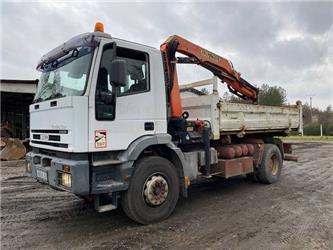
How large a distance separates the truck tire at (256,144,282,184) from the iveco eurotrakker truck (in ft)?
5.37

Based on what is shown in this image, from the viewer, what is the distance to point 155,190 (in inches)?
164

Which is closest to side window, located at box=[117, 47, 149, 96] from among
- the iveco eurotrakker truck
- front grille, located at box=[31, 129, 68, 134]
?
the iveco eurotrakker truck

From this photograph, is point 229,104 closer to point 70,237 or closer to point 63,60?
point 63,60

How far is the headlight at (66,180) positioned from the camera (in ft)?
11.6

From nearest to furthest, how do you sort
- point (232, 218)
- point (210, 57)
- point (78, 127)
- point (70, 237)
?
point (78, 127) → point (70, 237) → point (232, 218) → point (210, 57)

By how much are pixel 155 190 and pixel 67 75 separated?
2.19m

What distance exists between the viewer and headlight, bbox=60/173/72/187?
354cm

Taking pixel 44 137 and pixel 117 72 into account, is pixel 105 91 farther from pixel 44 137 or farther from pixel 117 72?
pixel 44 137

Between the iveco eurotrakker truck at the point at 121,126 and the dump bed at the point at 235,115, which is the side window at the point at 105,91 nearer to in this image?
the iveco eurotrakker truck at the point at 121,126

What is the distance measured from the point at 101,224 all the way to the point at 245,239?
2.17 m

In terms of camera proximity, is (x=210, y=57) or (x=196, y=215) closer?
(x=196, y=215)

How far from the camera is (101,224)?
13.9ft

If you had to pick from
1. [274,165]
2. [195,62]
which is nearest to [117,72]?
[195,62]

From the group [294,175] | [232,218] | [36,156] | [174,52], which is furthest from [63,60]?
[294,175]
